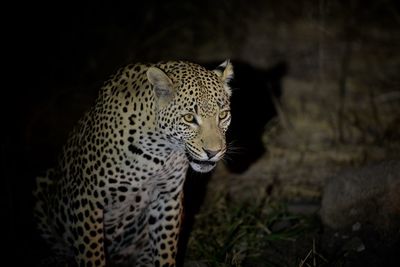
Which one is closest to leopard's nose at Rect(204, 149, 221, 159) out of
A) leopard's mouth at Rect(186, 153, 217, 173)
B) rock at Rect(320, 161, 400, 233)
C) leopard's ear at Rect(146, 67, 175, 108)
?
leopard's mouth at Rect(186, 153, 217, 173)

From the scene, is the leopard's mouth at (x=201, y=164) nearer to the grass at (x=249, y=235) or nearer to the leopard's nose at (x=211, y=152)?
the leopard's nose at (x=211, y=152)

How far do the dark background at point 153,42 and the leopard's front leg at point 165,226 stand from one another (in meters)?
3.40

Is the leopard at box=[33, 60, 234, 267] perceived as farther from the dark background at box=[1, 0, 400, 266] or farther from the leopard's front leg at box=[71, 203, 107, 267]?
the dark background at box=[1, 0, 400, 266]

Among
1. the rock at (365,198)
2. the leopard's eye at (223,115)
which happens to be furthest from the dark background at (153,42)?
the leopard's eye at (223,115)

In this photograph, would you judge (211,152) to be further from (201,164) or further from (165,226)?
(165,226)

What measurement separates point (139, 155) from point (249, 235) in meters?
1.91

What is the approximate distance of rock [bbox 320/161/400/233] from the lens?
5.51 m

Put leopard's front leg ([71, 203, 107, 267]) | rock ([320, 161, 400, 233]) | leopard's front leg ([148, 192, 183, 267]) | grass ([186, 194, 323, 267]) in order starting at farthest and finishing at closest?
1. grass ([186, 194, 323, 267])
2. rock ([320, 161, 400, 233])
3. leopard's front leg ([148, 192, 183, 267])
4. leopard's front leg ([71, 203, 107, 267])

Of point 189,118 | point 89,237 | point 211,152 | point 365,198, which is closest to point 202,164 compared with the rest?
point 211,152

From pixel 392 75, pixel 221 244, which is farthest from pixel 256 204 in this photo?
pixel 392 75

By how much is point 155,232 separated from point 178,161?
886 mm

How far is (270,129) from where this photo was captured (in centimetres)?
846

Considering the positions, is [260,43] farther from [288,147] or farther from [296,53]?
[288,147]

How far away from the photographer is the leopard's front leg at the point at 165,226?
5324 mm
